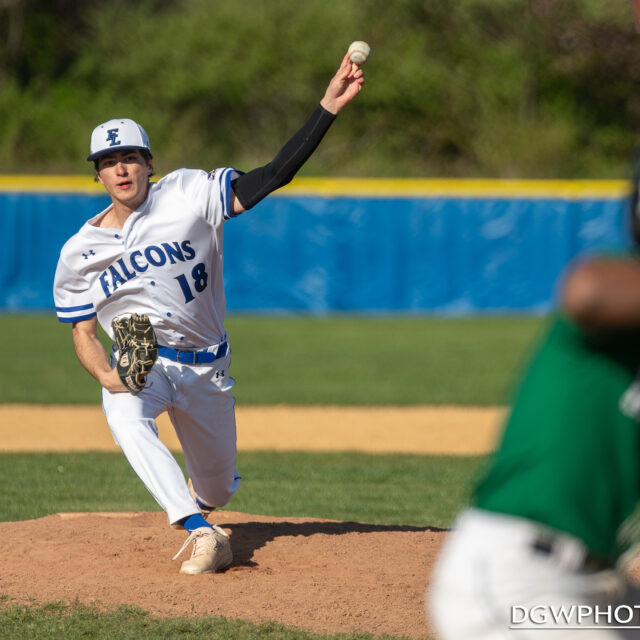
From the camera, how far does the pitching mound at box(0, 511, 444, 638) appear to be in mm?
4172

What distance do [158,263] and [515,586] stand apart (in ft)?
10.0

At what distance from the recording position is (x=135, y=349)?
4.43 meters

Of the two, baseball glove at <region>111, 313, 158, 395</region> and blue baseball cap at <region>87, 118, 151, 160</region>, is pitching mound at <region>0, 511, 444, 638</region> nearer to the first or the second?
baseball glove at <region>111, 313, 158, 395</region>

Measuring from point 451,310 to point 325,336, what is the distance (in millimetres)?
3492

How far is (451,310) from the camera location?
19.6 meters

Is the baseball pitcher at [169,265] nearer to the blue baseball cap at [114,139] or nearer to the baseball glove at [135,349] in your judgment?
the blue baseball cap at [114,139]

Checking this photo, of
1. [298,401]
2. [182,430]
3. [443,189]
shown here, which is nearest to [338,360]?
[298,401]

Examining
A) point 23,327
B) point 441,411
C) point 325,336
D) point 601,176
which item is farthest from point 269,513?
point 601,176

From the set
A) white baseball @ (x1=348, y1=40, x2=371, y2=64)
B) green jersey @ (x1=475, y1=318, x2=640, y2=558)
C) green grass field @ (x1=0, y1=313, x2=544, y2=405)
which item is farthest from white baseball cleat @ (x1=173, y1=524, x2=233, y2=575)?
green grass field @ (x1=0, y1=313, x2=544, y2=405)

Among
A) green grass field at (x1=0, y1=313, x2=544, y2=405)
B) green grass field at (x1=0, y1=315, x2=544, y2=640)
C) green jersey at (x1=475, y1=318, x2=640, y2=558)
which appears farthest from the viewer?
green grass field at (x1=0, y1=313, x2=544, y2=405)

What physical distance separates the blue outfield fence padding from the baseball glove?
1433 centimetres

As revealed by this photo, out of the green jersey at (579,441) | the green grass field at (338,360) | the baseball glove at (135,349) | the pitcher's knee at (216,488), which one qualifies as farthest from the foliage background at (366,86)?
the green jersey at (579,441)

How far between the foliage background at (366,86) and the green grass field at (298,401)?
1086 centimetres

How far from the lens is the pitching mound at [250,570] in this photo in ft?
13.7
